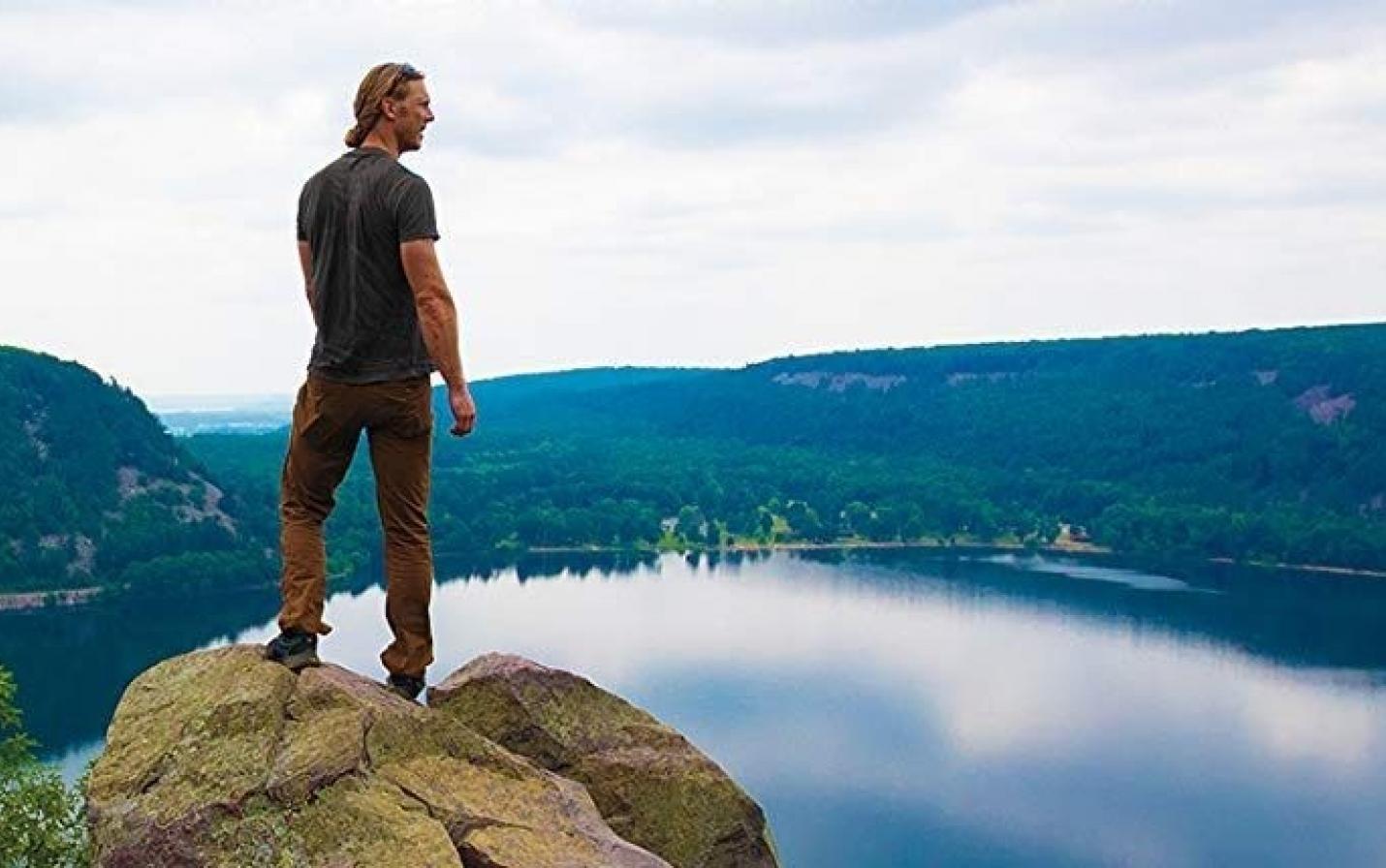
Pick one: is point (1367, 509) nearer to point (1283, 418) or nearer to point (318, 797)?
point (1283, 418)

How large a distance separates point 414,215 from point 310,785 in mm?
3239

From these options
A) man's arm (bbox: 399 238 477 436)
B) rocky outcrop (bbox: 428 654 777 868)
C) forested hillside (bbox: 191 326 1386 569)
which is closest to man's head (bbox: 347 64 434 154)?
Answer: man's arm (bbox: 399 238 477 436)

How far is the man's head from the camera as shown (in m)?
8.88

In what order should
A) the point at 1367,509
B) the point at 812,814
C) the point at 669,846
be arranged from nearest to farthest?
the point at 669,846, the point at 812,814, the point at 1367,509

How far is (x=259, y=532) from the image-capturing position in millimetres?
118312

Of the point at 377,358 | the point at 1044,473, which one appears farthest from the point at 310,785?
the point at 1044,473

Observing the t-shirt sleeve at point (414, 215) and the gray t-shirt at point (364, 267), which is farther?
the gray t-shirt at point (364, 267)

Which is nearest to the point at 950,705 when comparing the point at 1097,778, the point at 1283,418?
the point at 1097,778

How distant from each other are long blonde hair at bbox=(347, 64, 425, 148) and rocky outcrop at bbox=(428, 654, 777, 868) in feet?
13.1

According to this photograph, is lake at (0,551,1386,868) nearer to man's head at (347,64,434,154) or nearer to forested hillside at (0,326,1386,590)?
forested hillside at (0,326,1386,590)

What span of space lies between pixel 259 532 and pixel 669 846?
113447 mm

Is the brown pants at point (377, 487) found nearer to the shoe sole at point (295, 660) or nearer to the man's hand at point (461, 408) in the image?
the shoe sole at point (295, 660)

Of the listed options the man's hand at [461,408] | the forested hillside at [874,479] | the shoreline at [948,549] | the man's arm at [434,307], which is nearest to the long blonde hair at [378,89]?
the man's arm at [434,307]

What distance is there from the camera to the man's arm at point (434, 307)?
8.47 metres
